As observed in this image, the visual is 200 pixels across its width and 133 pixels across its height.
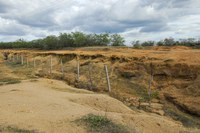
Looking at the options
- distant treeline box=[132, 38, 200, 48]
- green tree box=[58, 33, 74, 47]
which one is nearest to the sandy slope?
distant treeline box=[132, 38, 200, 48]

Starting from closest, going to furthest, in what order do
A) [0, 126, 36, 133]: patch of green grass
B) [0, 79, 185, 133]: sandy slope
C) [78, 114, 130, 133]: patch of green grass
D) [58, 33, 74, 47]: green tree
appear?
[0, 126, 36, 133]: patch of green grass → [78, 114, 130, 133]: patch of green grass → [0, 79, 185, 133]: sandy slope → [58, 33, 74, 47]: green tree

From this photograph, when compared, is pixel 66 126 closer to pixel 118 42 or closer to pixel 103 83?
pixel 103 83

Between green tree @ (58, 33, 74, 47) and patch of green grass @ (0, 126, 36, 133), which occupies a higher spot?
green tree @ (58, 33, 74, 47)

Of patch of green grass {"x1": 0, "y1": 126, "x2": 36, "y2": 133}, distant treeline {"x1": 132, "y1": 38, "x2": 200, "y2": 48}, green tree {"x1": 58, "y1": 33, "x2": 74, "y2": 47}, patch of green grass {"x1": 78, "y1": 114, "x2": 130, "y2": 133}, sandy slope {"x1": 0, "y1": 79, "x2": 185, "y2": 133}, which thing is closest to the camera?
patch of green grass {"x1": 0, "y1": 126, "x2": 36, "y2": 133}

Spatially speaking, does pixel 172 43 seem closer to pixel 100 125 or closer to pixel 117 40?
pixel 117 40

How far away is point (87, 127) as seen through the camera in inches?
383

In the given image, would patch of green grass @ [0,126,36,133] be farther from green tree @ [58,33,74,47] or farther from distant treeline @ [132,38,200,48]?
green tree @ [58,33,74,47]

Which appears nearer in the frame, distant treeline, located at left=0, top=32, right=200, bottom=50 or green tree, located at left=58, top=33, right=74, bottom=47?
distant treeline, located at left=0, top=32, right=200, bottom=50

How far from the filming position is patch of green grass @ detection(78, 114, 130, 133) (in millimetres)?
9641

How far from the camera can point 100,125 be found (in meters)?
9.86

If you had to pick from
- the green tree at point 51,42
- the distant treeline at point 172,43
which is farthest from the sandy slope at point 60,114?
the green tree at point 51,42

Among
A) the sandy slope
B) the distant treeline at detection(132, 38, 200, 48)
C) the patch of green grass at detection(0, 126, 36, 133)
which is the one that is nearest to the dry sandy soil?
the sandy slope

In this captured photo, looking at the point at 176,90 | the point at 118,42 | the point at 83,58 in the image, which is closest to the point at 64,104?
the point at 176,90

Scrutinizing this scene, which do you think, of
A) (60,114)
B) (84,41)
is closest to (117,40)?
(84,41)
